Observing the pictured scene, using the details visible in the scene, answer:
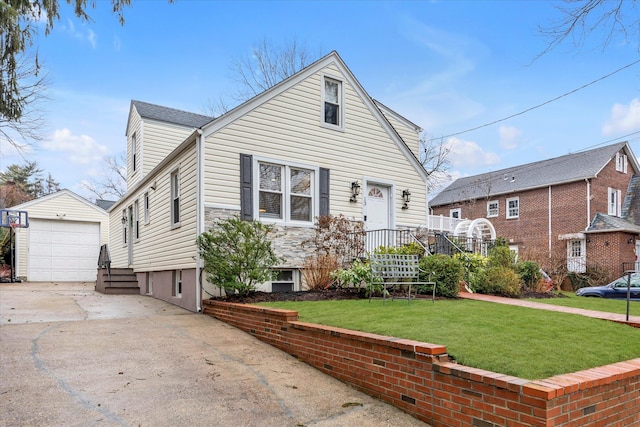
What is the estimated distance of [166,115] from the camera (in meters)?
16.0

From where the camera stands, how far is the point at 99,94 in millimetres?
13555

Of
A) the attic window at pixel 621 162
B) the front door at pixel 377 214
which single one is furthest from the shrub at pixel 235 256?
the attic window at pixel 621 162

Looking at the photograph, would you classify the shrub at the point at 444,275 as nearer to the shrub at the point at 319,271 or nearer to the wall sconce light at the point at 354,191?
the shrub at the point at 319,271

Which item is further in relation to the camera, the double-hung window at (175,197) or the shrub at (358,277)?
the double-hung window at (175,197)

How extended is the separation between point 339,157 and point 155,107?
880cm

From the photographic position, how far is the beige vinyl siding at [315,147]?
9.45m

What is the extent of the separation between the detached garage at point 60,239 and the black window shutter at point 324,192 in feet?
42.1

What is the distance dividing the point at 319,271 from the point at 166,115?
9.75 metres

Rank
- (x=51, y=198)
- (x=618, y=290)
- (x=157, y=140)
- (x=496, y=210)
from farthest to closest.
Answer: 1. (x=496, y=210)
2. (x=51, y=198)
3. (x=157, y=140)
4. (x=618, y=290)

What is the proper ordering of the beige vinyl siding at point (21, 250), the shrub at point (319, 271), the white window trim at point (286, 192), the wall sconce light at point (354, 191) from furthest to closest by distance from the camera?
the beige vinyl siding at point (21, 250), the wall sconce light at point (354, 191), the white window trim at point (286, 192), the shrub at point (319, 271)

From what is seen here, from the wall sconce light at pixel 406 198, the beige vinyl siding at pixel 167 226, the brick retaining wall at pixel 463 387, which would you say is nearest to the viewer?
the brick retaining wall at pixel 463 387

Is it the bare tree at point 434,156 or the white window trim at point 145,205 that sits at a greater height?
the bare tree at point 434,156

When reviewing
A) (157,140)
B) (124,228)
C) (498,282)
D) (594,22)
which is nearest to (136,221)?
(124,228)

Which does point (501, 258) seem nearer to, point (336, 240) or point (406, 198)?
point (406, 198)
